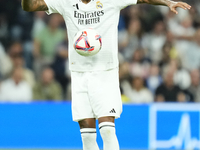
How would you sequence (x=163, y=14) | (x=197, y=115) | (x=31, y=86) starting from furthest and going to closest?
(x=163, y=14), (x=31, y=86), (x=197, y=115)

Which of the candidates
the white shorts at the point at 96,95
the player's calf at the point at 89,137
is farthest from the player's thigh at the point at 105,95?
the player's calf at the point at 89,137

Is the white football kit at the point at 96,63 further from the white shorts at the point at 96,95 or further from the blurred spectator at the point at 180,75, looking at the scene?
the blurred spectator at the point at 180,75

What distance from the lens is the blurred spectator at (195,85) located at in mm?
10916

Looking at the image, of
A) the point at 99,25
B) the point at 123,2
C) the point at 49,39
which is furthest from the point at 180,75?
the point at 99,25

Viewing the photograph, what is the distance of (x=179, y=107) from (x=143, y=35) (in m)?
2.99

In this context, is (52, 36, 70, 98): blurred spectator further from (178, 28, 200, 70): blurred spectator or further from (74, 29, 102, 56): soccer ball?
(74, 29, 102, 56): soccer ball

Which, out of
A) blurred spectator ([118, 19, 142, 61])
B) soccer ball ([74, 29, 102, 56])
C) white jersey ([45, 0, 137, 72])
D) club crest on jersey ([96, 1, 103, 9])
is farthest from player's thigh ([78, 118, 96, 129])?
blurred spectator ([118, 19, 142, 61])

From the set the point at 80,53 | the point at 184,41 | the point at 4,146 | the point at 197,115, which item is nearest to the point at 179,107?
the point at 197,115

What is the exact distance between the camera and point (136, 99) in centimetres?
1085

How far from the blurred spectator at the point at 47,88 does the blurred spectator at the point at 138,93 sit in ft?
5.21

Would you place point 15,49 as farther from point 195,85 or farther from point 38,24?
point 195,85

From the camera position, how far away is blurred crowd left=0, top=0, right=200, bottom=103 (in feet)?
35.0

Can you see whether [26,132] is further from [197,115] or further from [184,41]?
[184,41]

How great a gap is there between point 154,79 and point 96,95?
5568 mm
